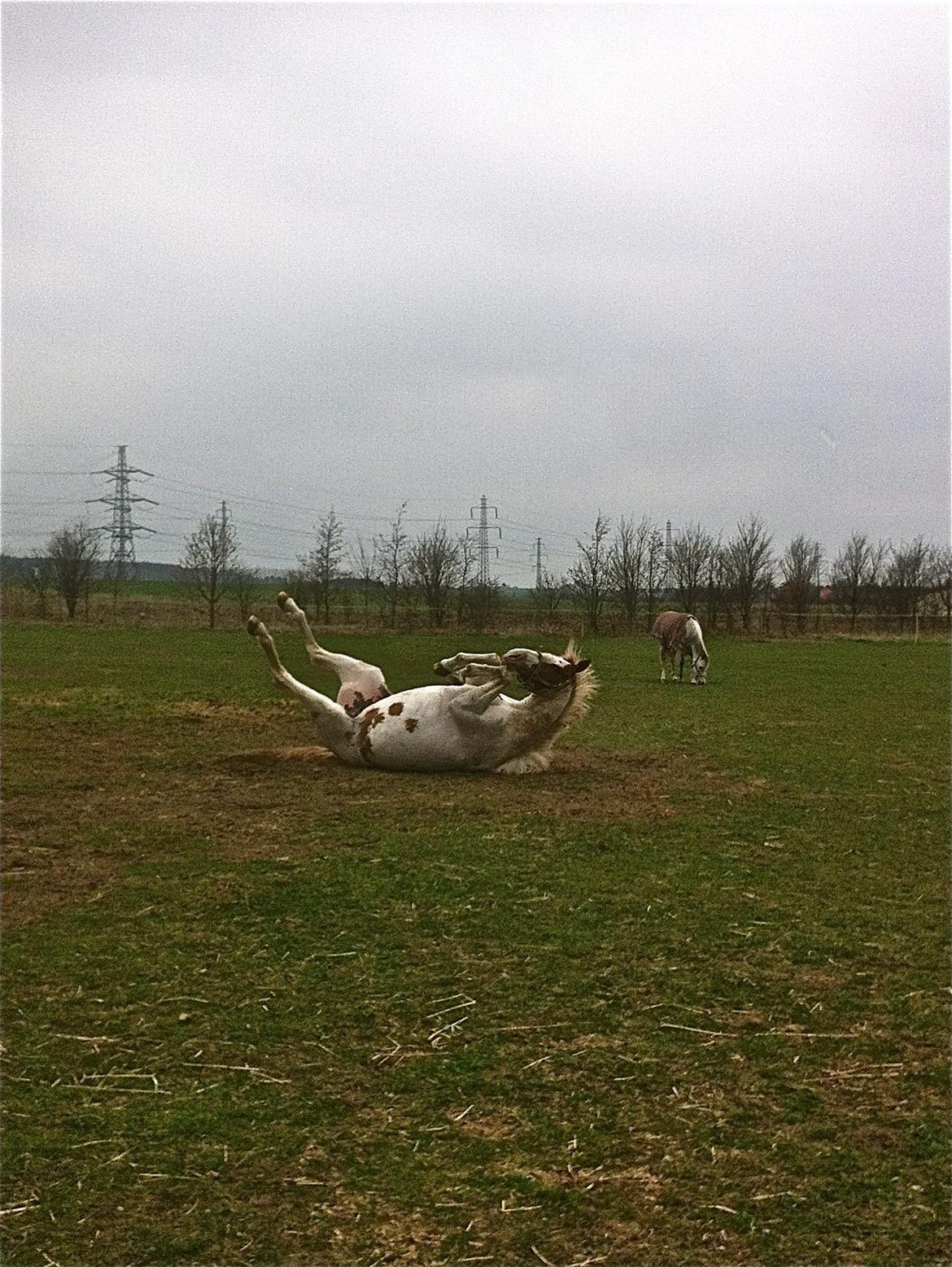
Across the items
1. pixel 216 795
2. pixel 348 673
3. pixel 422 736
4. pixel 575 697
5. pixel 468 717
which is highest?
pixel 348 673

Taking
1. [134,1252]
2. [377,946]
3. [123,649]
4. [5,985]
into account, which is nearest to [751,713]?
[377,946]

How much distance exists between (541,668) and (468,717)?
0.68 metres

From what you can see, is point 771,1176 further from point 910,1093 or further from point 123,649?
point 123,649

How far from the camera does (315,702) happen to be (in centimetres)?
859

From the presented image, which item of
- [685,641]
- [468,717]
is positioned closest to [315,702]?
[468,717]

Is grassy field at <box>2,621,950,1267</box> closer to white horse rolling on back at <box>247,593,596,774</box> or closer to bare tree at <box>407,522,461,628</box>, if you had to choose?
white horse rolling on back at <box>247,593,596,774</box>

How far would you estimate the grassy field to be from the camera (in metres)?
2.69

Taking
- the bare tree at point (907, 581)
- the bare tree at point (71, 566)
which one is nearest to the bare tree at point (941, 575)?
the bare tree at point (907, 581)

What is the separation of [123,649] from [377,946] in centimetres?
2084

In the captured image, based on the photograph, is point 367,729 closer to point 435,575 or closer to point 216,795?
point 216,795

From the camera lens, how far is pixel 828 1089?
3.38 meters

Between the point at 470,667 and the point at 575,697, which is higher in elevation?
the point at 470,667

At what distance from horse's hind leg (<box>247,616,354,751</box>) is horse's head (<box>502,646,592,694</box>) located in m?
1.40

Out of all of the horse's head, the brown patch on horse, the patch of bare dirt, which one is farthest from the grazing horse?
the brown patch on horse
